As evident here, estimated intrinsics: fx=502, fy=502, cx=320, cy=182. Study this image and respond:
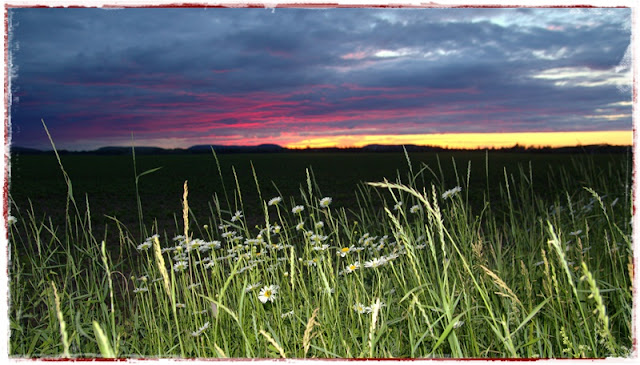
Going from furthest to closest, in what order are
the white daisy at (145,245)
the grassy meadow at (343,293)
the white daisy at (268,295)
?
the white daisy at (145,245)
the white daisy at (268,295)
the grassy meadow at (343,293)

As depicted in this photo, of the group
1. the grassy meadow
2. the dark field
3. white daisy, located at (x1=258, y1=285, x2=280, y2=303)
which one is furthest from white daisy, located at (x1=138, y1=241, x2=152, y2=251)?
the dark field

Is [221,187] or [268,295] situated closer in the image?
[268,295]

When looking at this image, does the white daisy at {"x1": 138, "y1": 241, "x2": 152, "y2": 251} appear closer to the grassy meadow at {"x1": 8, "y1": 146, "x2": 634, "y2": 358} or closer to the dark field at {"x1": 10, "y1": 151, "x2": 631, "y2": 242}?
the grassy meadow at {"x1": 8, "y1": 146, "x2": 634, "y2": 358}

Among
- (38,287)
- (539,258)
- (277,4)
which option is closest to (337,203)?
(539,258)

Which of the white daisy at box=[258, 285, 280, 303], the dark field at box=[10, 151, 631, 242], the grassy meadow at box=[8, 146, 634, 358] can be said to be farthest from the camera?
the dark field at box=[10, 151, 631, 242]

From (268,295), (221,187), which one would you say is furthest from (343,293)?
(221,187)

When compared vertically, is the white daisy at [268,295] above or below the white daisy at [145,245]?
below

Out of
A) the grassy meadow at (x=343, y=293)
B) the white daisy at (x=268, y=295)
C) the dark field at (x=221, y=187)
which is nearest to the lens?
the grassy meadow at (x=343, y=293)

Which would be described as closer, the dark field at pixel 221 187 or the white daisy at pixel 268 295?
the white daisy at pixel 268 295

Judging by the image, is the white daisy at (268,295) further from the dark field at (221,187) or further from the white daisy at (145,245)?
the dark field at (221,187)

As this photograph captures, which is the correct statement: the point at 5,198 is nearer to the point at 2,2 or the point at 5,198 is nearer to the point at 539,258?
the point at 2,2

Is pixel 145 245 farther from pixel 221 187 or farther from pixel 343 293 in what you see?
pixel 221 187

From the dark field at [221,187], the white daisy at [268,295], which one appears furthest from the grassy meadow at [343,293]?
the dark field at [221,187]

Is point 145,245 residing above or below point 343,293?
above
